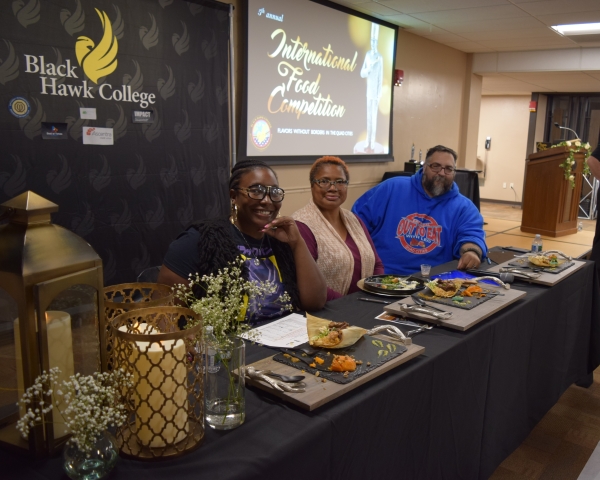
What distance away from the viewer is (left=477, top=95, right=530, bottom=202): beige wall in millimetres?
11156

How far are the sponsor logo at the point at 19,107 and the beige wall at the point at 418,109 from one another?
243 cm

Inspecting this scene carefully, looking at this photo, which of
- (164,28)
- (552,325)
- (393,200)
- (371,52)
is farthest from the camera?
(371,52)

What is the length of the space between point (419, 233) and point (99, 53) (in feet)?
7.38

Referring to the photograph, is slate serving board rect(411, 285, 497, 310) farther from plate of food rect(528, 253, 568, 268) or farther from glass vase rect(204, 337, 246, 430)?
glass vase rect(204, 337, 246, 430)

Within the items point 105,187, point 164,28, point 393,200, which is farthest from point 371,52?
point 105,187

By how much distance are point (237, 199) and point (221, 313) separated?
0.89 meters

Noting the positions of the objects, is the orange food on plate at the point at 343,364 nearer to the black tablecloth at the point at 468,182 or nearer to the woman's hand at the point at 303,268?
the woman's hand at the point at 303,268

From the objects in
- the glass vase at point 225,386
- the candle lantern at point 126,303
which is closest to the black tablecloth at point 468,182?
the candle lantern at point 126,303

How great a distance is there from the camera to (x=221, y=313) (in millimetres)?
1018

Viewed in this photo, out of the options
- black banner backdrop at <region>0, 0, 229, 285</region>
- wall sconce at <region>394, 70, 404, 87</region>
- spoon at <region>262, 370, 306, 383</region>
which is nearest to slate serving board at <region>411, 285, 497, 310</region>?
spoon at <region>262, 370, 306, 383</region>

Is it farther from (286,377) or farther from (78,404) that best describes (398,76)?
(78,404)

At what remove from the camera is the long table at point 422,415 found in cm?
93

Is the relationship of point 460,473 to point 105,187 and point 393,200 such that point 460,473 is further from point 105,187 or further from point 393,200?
point 105,187

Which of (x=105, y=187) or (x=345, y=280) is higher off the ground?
(x=105, y=187)
